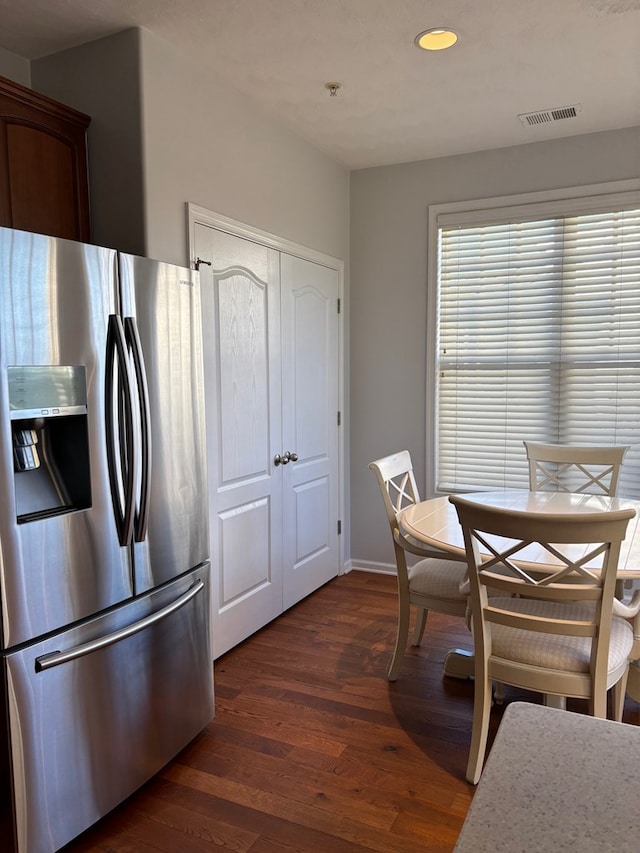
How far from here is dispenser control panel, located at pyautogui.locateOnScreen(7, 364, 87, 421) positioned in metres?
1.62

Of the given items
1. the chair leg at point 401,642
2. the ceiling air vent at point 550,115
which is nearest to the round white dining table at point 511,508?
the chair leg at point 401,642

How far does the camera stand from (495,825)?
68cm

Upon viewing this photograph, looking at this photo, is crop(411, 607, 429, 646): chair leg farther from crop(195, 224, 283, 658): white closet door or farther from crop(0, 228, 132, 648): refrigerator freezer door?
crop(0, 228, 132, 648): refrigerator freezer door

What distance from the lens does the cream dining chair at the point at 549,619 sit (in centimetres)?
183

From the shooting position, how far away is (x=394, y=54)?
2.63 m

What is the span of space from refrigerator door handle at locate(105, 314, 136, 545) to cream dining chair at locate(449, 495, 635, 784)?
1.04m

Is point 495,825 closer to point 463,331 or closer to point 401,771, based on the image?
point 401,771

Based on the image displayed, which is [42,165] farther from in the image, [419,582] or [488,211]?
[488,211]

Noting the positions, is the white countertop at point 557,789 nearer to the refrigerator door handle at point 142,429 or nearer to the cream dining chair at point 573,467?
the refrigerator door handle at point 142,429

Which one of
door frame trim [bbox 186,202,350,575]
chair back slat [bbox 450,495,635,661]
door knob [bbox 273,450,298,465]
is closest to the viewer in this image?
chair back slat [bbox 450,495,635,661]

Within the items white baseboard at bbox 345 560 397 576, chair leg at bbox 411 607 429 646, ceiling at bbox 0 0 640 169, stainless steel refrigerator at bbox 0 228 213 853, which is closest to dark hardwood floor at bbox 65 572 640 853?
chair leg at bbox 411 607 429 646

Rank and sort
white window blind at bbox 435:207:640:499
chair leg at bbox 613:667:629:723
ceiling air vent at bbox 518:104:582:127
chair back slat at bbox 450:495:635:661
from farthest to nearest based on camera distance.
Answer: white window blind at bbox 435:207:640:499
ceiling air vent at bbox 518:104:582:127
chair leg at bbox 613:667:629:723
chair back slat at bbox 450:495:635:661

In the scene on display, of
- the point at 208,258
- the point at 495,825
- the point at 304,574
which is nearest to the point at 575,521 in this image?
the point at 495,825

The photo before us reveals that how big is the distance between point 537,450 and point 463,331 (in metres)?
0.97
